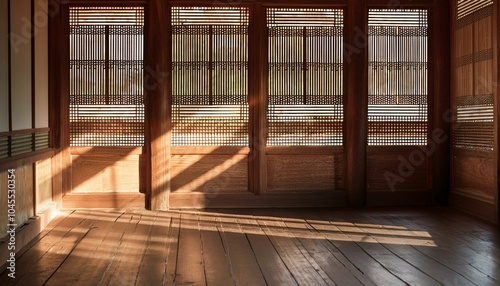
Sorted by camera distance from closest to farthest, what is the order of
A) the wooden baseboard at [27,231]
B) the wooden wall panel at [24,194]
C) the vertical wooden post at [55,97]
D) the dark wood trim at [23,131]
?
the wooden baseboard at [27,231] → the dark wood trim at [23,131] → the wooden wall panel at [24,194] → the vertical wooden post at [55,97]

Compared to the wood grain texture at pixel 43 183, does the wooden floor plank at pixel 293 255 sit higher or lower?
lower

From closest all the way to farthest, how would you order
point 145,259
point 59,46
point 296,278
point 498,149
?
point 296,278, point 145,259, point 498,149, point 59,46

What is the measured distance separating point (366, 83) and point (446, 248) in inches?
98.7

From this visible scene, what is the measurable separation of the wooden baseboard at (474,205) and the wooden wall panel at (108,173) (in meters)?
3.13

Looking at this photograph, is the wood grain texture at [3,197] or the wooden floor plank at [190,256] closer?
the wooden floor plank at [190,256]

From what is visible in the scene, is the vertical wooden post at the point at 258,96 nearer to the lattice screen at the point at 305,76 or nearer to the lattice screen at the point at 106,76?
the lattice screen at the point at 305,76

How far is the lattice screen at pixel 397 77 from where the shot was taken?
22.4ft

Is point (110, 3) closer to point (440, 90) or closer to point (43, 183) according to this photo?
point (43, 183)

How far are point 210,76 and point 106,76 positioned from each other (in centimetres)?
104

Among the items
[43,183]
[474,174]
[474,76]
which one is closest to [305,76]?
[474,76]

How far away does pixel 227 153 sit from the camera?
6.71 meters

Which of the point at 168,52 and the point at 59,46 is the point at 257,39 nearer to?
the point at 168,52

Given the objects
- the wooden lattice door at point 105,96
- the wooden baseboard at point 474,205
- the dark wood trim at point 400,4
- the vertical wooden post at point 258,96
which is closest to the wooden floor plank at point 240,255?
the vertical wooden post at point 258,96

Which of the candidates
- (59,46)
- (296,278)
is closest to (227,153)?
(59,46)
